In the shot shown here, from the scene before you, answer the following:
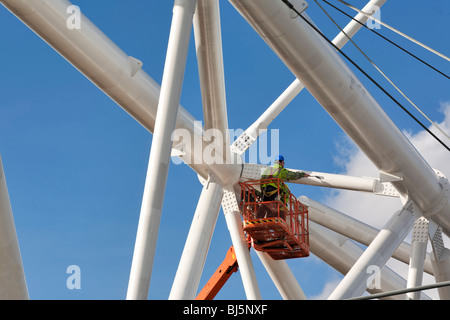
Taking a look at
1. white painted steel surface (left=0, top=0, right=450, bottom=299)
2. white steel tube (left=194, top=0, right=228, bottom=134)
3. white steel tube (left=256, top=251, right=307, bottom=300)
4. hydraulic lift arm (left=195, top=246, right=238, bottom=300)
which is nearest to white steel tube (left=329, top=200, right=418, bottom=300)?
white painted steel surface (left=0, top=0, right=450, bottom=299)

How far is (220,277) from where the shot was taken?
2688cm

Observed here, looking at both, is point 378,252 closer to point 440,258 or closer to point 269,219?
point 269,219

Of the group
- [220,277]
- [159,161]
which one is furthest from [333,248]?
[159,161]

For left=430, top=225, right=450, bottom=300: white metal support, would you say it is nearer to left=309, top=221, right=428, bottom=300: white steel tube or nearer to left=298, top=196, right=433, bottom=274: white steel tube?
left=309, top=221, right=428, bottom=300: white steel tube

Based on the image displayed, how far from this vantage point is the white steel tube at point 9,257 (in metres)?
11.4

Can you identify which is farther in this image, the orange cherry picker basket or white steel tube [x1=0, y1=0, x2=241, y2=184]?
the orange cherry picker basket

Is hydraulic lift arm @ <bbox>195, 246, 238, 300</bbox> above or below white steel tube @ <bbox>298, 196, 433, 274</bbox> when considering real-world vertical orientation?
below

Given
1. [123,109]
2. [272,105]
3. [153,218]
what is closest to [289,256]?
[272,105]

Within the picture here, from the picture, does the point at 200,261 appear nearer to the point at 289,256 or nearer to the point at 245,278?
the point at 245,278

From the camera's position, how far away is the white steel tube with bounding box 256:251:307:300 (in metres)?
22.5

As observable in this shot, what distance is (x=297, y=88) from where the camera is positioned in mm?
23188

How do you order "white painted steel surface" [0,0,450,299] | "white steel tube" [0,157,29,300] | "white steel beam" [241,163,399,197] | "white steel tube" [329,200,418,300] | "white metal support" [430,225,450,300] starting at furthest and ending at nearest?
1. "white metal support" [430,225,450,300]
2. "white steel beam" [241,163,399,197]
3. "white steel tube" [329,200,418,300]
4. "white painted steel surface" [0,0,450,299]
5. "white steel tube" [0,157,29,300]

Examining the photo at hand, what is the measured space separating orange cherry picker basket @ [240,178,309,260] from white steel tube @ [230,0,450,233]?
2604 millimetres
